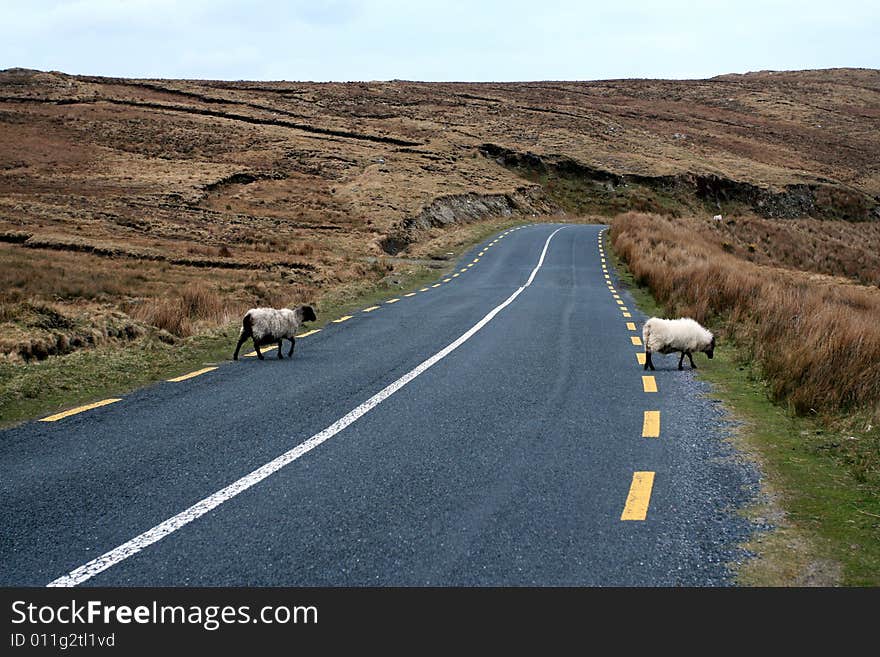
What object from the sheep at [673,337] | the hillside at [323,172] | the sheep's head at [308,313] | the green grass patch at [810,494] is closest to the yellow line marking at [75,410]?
the hillside at [323,172]

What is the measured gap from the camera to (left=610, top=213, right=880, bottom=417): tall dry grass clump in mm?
8125

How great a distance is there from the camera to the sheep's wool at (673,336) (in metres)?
10.2

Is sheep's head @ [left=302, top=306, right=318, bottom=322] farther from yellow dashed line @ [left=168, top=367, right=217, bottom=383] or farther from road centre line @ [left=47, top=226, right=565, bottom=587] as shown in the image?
road centre line @ [left=47, top=226, right=565, bottom=587]

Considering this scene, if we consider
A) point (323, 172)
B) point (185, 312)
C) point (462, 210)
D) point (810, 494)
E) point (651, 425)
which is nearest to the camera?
point (810, 494)

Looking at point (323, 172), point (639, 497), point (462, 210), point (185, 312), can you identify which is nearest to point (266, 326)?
point (185, 312)

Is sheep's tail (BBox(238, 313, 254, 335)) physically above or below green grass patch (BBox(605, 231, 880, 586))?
below

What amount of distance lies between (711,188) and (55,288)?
63.9 m

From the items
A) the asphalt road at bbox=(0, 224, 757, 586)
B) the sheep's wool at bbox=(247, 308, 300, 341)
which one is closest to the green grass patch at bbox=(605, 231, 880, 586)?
the asphalt road at bbox=(0, 224, 757, 586)

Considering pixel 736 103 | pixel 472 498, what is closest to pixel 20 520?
pixel 472 498

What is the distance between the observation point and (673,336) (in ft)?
33.8

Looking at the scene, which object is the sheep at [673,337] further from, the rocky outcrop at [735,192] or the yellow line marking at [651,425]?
the rocky outcrop at [735,192]

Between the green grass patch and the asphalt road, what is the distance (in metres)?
0.20

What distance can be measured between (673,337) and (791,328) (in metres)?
2.05

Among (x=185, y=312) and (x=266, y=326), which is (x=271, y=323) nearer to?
(x=266, y=326)
